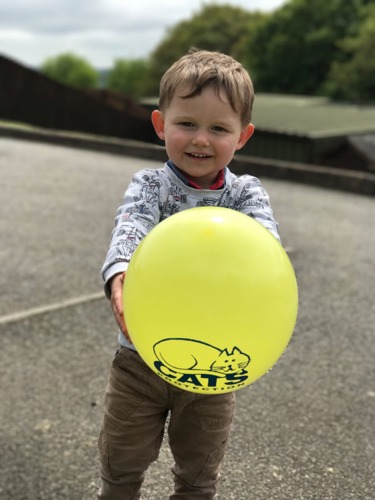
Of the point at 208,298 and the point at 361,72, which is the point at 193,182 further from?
the point at 361,72

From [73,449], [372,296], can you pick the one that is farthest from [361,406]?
[372,296]

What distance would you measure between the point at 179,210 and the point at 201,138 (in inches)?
10.9

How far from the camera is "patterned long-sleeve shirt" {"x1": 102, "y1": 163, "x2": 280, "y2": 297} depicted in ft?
6.34

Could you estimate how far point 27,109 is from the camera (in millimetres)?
20828

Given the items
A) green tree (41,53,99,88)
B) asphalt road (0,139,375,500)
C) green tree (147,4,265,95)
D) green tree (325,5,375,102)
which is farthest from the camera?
green tree (41,53,99,88)

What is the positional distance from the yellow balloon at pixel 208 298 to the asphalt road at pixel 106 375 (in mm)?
1181

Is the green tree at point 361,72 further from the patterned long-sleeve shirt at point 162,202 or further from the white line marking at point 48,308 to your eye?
the patterned long-sleeve shirt at point 162,202

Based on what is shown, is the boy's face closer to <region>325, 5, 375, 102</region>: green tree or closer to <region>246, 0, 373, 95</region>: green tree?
<region>325, 5, 375, 102</region>: green tree

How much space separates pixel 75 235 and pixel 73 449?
4.27 metres

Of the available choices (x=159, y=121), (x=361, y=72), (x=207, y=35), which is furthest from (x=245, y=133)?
(x=207, y=35)

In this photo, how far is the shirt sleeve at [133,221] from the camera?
1.90 metres

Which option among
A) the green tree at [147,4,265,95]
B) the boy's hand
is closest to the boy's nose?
the boy's hand

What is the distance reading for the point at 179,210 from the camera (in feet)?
6.73

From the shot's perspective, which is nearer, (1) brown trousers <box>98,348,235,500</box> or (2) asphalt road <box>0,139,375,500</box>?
(1) brown trousers <box>98,348,235,500</box>
